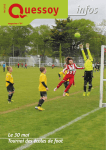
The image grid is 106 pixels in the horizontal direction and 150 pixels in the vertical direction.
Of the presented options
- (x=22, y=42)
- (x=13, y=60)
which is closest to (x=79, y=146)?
(x=13, y=60)

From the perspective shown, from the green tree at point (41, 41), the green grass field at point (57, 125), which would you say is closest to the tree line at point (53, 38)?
the green tree at point (41, 41)

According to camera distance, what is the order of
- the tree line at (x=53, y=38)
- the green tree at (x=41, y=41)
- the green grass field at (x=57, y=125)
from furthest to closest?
the green tree at (x=41, y=41)
the tree line at (x=53, y=38)
the green grass field at (x=57, y=125)

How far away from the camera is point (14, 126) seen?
6.04 metres

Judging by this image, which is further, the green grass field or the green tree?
the green tree

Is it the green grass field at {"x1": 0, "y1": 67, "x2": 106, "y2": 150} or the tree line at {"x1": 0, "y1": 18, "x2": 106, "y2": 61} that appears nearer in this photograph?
the green grass field at {"x1": 0, "y1": 67, "x2": 106, "y2": 150}

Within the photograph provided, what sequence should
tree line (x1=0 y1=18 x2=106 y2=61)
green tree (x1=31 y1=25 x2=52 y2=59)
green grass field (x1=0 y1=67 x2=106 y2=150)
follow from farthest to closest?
green tree (x1=31 y1=25 x2=52 y2=59) → tree line (x1=0 y1=18 x2=106 y2=61) → green grass field (x1=0 y1=67 x2=106 y2=150)

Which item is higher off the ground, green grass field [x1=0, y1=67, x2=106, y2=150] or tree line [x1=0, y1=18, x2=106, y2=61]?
tree line [x1=0, y1=18, x2=106, y2=61]

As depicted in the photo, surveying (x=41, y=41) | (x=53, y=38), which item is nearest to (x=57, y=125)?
(x=53, y=38)

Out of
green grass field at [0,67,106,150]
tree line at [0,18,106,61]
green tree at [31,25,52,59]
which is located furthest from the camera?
green tree at [31,25,52,59]

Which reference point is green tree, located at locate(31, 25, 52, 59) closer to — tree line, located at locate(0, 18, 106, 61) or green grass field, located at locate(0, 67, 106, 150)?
tree line, located at locate(0, 18, 106, 61)

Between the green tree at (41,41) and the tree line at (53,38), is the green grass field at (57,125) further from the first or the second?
the green tree at (41,41)

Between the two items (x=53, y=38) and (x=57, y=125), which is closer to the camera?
(x=57, y=125)

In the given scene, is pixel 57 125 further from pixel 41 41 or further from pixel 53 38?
pixel 41 41

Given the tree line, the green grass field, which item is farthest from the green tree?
the green grass field
